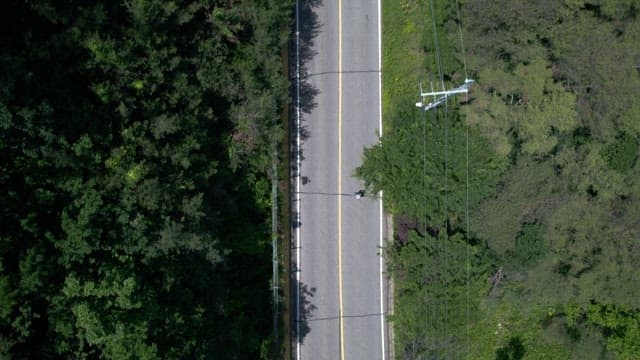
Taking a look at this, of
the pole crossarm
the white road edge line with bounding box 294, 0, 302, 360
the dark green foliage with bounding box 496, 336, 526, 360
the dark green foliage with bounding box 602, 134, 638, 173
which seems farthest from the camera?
the dark green foliage with bounding box 496, 336, 526, 360

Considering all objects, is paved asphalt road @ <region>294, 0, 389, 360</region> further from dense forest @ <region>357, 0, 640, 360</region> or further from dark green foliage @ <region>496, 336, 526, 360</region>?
dark green foliage @ <region>496, 336, 526, 360</region>

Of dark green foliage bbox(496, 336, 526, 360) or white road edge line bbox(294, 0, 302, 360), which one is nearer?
white road edge line bbox(294, 0, 302, 360)

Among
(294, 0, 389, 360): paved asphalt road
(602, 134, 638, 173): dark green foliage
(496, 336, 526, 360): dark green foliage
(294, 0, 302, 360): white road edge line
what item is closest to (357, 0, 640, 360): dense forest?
(602, 134, 638, 173): dark green foliage

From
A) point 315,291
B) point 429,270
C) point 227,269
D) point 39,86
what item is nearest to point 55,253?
point 39,86

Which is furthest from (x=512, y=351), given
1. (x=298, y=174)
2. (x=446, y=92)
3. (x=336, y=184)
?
(x=446, y=92)

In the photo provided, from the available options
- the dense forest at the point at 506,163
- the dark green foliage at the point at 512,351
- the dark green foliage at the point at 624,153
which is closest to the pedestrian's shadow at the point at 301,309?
the dense forest at the point at 506,163

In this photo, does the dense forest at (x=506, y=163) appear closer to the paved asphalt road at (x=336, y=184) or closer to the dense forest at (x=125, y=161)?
the paved asphalt road at (x=336, y=184)
